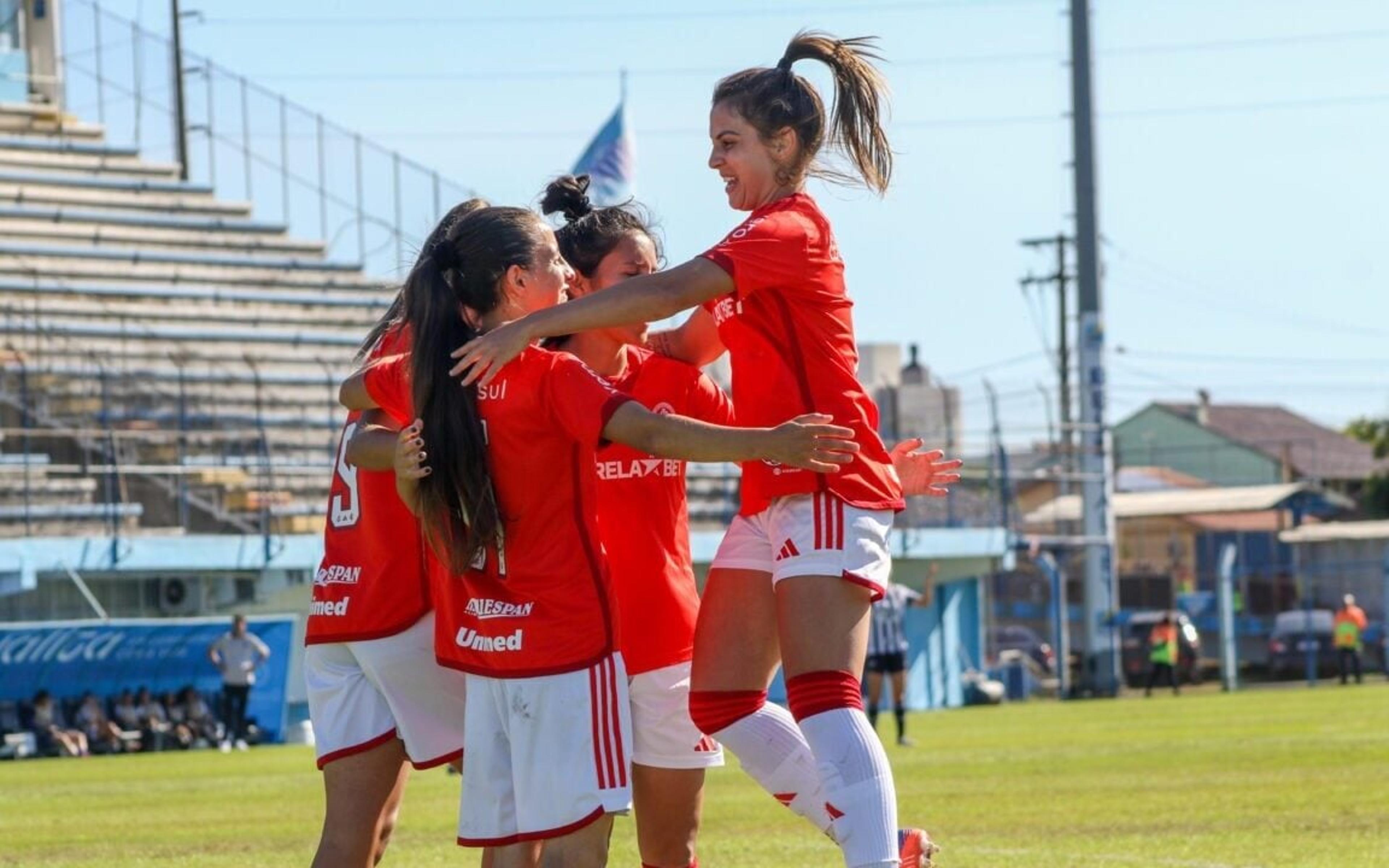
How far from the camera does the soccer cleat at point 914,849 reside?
18.9ft

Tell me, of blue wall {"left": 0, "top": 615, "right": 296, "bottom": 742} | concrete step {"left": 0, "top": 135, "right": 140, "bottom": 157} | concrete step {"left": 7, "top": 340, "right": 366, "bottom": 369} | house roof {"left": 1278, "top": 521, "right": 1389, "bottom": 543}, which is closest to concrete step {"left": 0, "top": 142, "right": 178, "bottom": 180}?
concrete step {"left": 0, "top": 135, "right": 140, "bottom": 157}

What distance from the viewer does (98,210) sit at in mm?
36125

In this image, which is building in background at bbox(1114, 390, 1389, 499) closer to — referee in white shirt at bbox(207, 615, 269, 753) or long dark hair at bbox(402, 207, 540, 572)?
referee in white shirt at bbox(207, 615, 269, 753)

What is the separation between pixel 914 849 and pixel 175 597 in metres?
23.2

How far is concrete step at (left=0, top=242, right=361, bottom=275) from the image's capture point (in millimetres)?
33594

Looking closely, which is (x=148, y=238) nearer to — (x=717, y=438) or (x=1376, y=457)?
(x=717, y=438)

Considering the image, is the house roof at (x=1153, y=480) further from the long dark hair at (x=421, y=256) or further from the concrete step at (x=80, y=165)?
the long dark hair at (x=421, y=256)

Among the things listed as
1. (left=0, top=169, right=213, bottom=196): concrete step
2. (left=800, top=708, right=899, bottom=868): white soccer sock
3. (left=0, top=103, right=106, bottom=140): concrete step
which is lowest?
(left=800, top=708, right=899, bottom=868): white soccer sock

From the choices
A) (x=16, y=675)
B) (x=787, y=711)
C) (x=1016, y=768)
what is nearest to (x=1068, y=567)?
(x=16, y=675)

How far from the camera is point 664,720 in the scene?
6238 mm

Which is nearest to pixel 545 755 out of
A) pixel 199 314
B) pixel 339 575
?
pixel 339 575


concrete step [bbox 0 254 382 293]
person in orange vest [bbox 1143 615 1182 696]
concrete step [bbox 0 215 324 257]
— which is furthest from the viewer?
person in orange vest [bbox 1143 615 1182 696]

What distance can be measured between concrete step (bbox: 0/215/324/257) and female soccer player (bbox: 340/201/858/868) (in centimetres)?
2995

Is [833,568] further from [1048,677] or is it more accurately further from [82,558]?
[1048,677]
